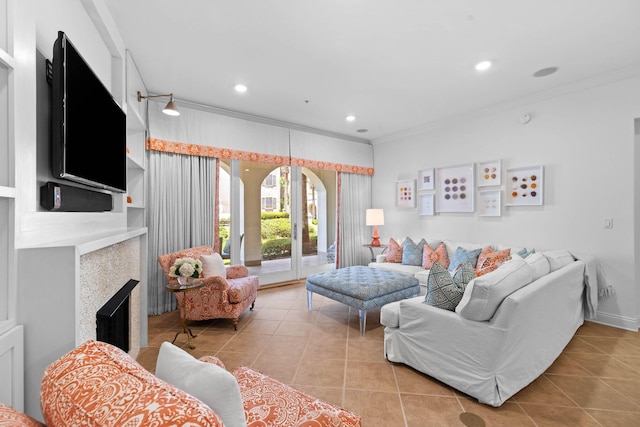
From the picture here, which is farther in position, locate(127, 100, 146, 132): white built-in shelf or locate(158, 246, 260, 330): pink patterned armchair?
locate(158, 246, 260, 330): pink patterned armchair

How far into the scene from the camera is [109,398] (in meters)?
0.62

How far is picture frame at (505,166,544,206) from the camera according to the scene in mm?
3722

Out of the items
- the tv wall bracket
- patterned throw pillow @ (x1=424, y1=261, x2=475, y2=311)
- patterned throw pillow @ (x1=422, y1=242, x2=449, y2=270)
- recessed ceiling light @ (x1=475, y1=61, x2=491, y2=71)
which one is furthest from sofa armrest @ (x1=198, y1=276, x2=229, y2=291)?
recessed ceiling light @ (x1=475, y1=61, x2=491, y2=71)

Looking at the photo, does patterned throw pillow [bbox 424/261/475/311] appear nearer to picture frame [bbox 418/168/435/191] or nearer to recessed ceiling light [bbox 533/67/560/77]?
recessed ceiling light [bbox 533/67/560/77]

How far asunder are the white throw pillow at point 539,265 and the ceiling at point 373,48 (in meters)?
1.87

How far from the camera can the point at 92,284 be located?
1382 millimetres

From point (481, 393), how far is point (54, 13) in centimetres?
314

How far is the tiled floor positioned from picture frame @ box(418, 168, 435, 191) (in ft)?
8.11

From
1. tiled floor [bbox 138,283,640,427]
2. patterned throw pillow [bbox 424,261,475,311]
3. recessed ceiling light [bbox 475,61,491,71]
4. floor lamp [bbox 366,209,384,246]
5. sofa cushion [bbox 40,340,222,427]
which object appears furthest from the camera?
floor lamp [bbox 366,209,384,246]

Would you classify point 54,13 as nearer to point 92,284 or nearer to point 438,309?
point 92,284

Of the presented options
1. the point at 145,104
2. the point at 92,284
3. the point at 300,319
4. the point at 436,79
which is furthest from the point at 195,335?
the point at 436,79

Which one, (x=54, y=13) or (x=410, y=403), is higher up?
(x=54, y=13)

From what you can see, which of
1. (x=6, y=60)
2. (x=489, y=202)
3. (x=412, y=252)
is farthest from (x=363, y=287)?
(x=6, y=60)

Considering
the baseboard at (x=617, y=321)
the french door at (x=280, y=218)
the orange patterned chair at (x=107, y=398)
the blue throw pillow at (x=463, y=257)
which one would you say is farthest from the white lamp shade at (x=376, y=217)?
the orange patterned chair at (x=107, y=398)
